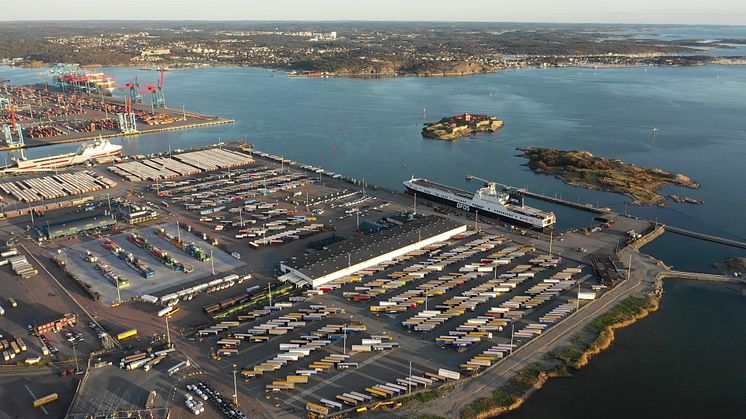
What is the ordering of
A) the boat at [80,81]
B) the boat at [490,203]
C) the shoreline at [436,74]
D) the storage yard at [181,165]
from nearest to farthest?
1. the boat at [490,203]
2. the storage yard at [181,165]
3. the boat at [80,81]
4. the shoreline at [436,74]

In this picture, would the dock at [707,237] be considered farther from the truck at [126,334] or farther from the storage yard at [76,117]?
the storage yard at [76,117]

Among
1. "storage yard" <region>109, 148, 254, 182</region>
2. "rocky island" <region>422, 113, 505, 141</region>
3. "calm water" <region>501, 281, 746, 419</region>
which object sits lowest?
"calm water" <region>501, 281, 746, 419</region>

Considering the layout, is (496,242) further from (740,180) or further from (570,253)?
(740,180)

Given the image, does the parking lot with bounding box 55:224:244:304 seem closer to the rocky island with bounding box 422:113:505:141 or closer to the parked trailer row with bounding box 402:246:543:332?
the parked trailer row with bounding box 402:246:543:332

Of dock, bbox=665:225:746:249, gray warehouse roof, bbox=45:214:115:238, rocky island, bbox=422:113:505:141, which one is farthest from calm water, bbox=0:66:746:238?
gray warehouse roof, bbox=45:214:115:238

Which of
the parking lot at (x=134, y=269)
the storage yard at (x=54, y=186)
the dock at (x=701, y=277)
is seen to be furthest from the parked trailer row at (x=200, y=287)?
the dock at (x=701, y=277)

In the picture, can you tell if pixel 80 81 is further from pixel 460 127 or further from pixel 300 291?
pixel 300 291

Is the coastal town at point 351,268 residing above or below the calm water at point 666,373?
above
